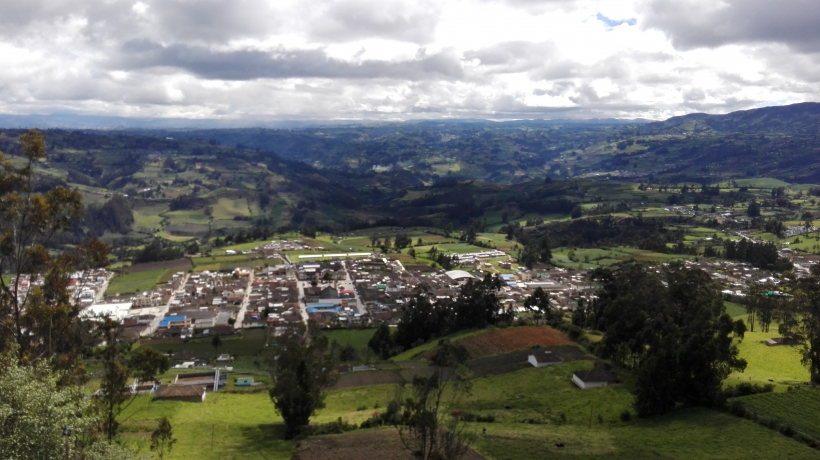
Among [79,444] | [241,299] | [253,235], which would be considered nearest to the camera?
[79,444]

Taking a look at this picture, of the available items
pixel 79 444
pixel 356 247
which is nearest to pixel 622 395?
pixel 79 444

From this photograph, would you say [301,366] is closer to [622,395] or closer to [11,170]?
[11,170]

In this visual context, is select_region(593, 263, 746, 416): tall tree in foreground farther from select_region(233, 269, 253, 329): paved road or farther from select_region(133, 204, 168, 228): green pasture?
select_region(133, 204, 168, 228): green pasture

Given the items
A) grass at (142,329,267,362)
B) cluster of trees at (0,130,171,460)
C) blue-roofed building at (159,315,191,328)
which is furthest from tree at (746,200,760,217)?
cluster of trees at (0,130,171,460)

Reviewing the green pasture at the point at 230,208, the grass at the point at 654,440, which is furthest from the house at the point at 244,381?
the green pasture at the point at 230,208

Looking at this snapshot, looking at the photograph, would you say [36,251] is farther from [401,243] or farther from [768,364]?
[401,243]
